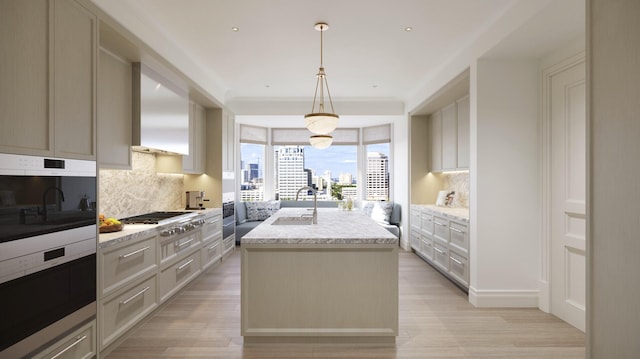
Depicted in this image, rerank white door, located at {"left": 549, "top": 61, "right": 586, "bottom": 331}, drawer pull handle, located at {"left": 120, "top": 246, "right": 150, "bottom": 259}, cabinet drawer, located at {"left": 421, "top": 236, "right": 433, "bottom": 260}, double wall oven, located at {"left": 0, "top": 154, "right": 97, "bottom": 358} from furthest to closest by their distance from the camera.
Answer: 1. cabinet drawer, located at {"left": 421, "top": 236, "right": 433, "bottom": 260}
2. white door, located at {"left": 549, "top": 61, "right": 586, "bottom": 331}
3. drawer pull handle, located at {"left": 120, "top": 246, "right": 150, "bottom": 259}
4. double wall oven, located at {"left": 0, "top": 154, "right": 97, "bottom": 358}

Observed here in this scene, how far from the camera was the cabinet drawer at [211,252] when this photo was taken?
4.39 meters

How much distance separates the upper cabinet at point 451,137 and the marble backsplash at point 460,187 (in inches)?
11.2

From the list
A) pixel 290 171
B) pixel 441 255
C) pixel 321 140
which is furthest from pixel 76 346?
pixel 290 171

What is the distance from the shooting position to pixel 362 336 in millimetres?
2529

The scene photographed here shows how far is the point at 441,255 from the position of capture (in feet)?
14.8

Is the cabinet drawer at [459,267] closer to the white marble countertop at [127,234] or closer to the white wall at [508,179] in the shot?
the white wall at [508,179]

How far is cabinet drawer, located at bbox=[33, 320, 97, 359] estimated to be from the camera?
1896 millimetres

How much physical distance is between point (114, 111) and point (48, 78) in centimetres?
95

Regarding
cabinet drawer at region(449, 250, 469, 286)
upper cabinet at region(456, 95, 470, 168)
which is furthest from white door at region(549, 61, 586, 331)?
upper cabinet at region(456, 95, 470, 168)

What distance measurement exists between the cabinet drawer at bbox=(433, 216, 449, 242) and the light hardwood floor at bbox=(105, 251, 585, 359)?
0.78 m

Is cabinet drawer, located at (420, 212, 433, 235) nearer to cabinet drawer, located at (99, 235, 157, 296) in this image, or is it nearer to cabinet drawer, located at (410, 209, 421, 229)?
cabinet drawer, located at (410, 209, 421, 229)

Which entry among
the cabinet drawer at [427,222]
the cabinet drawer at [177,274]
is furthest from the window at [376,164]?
the cabinet drawer at [177,274]

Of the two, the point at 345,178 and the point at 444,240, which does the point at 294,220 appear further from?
the point at 345,178

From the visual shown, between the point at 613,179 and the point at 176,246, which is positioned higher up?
the point at 613,179
